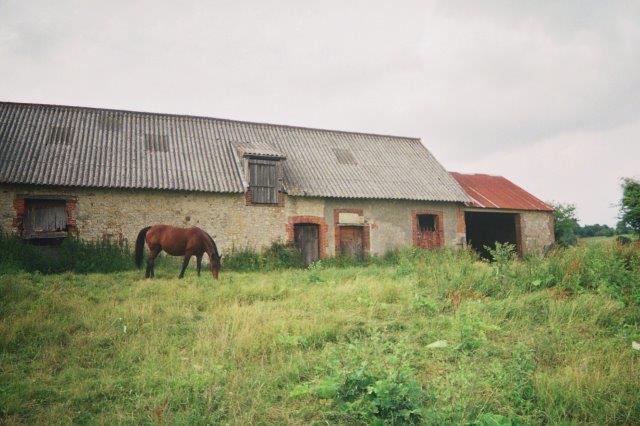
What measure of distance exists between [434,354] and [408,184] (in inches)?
503

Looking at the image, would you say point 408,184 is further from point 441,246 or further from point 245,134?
point 245,134

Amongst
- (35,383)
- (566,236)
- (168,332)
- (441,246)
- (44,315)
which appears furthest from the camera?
(566,236)

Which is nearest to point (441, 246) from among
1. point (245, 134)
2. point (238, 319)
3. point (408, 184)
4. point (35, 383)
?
→ point (408, 184)

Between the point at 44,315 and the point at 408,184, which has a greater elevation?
the point at 408,184

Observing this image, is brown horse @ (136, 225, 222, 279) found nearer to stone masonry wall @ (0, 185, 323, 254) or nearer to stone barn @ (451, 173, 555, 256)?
stone masonry wall @ (0, 185, 323, 254)

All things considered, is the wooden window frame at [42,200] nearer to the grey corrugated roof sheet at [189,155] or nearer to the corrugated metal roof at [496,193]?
the grey corrugated roof sheet at [189,155]

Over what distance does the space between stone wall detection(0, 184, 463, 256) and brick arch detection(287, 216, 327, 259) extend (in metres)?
0.04

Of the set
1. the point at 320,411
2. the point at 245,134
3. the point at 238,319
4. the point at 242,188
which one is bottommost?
the point at 320,411

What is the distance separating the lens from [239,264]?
13.6 meters

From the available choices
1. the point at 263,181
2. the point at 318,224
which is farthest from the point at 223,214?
the point at 318,224

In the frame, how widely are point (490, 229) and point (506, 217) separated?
3.13 ft

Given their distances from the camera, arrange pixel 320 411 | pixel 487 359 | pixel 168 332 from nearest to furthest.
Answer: pixel 320 411 < pixel 487 359 < pixel 168 332

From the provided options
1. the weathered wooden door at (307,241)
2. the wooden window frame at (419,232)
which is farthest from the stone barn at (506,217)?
the weathered wooden door at (307,241)

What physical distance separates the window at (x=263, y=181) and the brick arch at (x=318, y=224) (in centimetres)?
92
